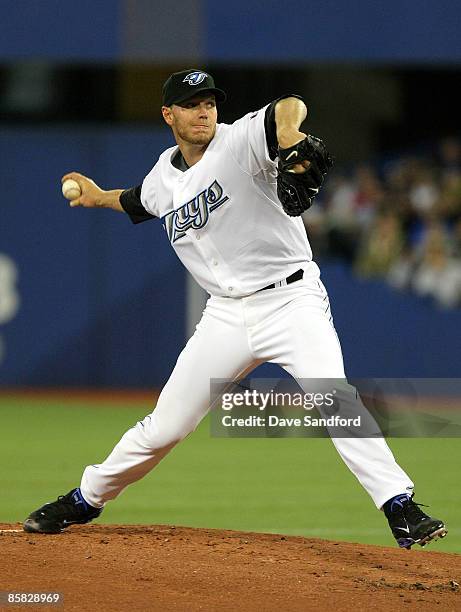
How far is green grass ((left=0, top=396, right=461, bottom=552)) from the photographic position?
6.53 metres

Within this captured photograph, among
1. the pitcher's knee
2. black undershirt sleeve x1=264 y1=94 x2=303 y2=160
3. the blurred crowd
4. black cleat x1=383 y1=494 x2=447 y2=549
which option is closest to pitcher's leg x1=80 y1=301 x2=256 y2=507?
the pitcher's knee

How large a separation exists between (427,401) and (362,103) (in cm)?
457

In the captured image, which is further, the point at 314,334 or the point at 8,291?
the point at 8,291

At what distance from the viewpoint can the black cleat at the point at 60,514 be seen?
5.40m

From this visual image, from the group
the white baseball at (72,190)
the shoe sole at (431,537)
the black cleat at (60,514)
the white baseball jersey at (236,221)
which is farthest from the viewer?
the white baseball at (72,190)

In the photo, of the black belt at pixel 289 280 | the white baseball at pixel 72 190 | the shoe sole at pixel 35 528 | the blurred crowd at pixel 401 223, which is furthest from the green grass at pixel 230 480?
the blurred crowd at pixel 401 223

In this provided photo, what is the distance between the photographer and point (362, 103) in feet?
51.8

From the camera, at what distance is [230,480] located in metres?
8.11

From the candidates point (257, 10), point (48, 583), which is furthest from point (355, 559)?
point (257, 10)

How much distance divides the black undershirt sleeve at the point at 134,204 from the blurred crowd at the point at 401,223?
8204 millimetres

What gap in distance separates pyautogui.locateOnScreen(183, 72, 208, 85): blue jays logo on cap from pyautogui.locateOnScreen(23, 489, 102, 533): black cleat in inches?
76.6

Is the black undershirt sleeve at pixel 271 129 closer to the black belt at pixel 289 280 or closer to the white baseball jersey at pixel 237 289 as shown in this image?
the white baseball jersey at pixel 237 289

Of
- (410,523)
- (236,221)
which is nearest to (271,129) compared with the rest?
(236,221)

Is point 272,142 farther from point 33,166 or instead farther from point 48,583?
point 33,166
